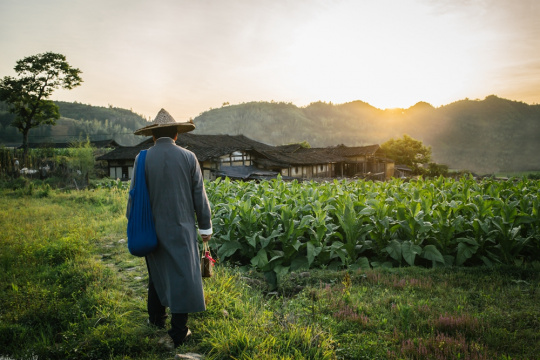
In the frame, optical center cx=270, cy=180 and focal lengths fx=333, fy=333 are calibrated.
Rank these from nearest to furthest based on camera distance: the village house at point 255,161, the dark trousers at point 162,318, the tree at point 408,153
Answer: the dark trousers at point 162,318
the village house at point 255,161
the tree at point 408,153

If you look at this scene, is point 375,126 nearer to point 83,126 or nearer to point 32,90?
point 83,126

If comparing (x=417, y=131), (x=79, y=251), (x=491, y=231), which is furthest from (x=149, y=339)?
(x=417, y=131)

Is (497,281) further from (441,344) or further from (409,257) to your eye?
(441,344)

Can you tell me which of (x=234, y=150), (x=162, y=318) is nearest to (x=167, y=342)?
(x=162, y=318)

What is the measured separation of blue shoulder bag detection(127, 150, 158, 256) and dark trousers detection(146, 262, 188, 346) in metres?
0.37

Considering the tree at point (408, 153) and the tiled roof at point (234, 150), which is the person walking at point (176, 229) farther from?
the tree at point (408, 153)

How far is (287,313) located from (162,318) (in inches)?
51.8

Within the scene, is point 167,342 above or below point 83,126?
below

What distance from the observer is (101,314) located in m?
3.62

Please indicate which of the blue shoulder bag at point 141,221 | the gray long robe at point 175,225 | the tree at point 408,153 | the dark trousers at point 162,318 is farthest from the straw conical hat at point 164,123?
the tree at point 408,153

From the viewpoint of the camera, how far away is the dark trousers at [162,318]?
9.89 feet

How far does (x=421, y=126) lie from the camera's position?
5118 inches

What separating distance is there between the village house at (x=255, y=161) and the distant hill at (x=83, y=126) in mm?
36936

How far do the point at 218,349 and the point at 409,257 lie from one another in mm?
3495
